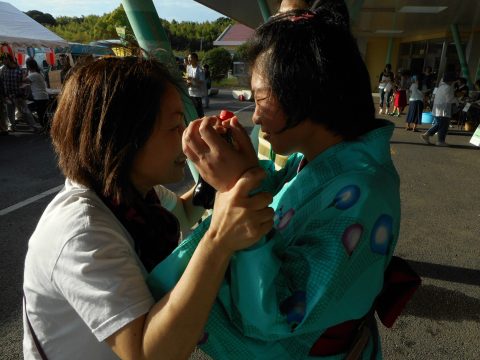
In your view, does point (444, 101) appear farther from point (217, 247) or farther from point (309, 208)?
point (217, 247)

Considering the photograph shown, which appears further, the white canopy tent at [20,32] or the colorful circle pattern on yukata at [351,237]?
the white canopy tent at [20,32]

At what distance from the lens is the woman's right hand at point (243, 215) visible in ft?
2.38

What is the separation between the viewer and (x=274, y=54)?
1.01 metres

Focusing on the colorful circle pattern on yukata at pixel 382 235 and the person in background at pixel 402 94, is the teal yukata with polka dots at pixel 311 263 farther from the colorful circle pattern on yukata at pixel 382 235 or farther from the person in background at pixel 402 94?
the person in background at pixel 402 94

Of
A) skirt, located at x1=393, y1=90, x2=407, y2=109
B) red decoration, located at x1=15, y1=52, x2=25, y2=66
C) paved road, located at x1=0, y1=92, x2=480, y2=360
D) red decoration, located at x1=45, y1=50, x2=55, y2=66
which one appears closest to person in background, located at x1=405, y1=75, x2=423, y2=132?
skirt, located at x1=393, y1=90, x2=407, y2=109

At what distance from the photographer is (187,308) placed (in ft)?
2.60

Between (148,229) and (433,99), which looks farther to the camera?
(433,99)

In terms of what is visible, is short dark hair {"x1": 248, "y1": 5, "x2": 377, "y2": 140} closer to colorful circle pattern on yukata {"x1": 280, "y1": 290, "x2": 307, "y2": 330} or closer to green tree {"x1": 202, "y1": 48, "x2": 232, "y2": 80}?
colorful circle pattern on yukata {"x1": 280, "y1": 290, "x2": 307, "y2": 330}

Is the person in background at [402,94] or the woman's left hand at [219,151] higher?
the woman's left hand at [219,151]

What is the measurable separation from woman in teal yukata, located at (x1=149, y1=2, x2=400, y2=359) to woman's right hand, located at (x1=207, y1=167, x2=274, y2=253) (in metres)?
0.03

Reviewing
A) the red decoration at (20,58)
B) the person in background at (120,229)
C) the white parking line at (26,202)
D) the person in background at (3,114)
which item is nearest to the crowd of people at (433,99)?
the white parking line at (26,202)

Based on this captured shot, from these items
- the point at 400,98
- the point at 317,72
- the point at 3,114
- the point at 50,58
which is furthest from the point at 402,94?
the point at 50,58

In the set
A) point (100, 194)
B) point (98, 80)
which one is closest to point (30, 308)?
point (100, 194)

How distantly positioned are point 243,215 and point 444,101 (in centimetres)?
914
